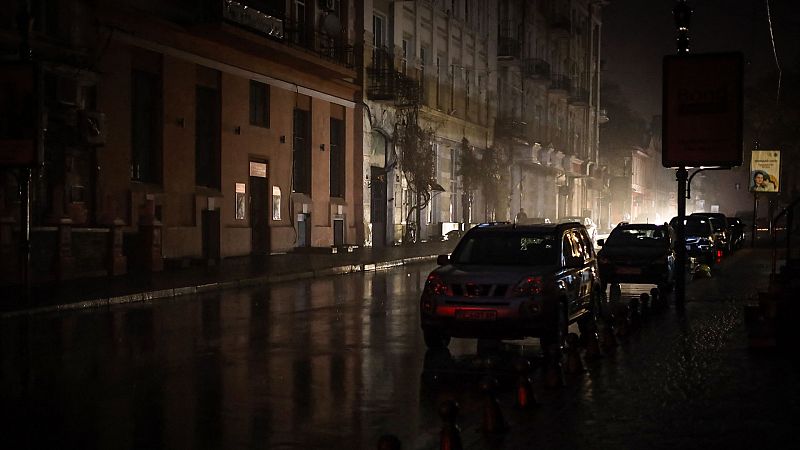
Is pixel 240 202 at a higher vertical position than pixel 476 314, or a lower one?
higher

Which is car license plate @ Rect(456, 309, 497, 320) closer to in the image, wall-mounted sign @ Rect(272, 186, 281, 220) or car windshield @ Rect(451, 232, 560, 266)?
car windshield @ Rect(451, 232, 560, 266)

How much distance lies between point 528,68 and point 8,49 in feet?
146

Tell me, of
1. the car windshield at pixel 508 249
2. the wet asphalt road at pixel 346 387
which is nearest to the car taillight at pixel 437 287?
the wet asphalt road at pixel 346 387

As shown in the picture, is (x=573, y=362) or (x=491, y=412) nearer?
(x=491, y=412)

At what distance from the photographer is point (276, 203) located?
31891 millimetres

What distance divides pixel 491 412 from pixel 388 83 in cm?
3286

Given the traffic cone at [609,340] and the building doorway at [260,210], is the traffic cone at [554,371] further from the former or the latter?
the building doorway at [260,210]

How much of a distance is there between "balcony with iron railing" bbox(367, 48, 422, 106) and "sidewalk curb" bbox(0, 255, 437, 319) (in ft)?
32.8

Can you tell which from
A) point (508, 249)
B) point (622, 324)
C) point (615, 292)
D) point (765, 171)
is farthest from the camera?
point (765, 171)

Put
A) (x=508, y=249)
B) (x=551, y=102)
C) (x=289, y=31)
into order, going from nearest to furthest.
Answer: (x=508, y=249), (x=289, y=31), (x=551, y=102)

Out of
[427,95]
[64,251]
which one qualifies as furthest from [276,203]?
[427,95]

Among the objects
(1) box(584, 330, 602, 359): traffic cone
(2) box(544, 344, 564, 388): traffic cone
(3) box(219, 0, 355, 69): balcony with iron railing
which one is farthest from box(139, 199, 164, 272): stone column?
(2) box(544, 344, 564, 388): traffic cone

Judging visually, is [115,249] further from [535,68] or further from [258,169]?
[535,68]

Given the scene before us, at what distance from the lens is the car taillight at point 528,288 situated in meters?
10.5
